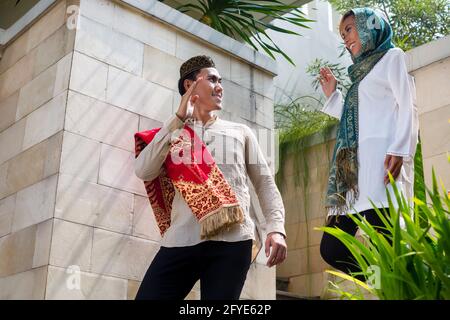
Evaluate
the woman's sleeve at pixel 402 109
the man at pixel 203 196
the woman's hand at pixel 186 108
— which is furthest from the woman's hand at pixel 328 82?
the woman's hand at pixel 186 108

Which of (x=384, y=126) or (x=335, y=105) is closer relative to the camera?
(x=384, y=126)

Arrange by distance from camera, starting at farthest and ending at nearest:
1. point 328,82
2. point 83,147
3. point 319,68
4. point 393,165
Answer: point 319,68 < point 328,82 < point 83,147 < point 393,165

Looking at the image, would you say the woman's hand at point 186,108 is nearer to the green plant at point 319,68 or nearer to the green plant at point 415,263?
the green plant at point 415,263

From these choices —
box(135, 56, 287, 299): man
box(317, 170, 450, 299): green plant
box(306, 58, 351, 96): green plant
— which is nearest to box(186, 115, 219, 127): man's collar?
box(135, 56, 287, 299): man

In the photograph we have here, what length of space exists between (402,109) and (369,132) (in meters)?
0.17

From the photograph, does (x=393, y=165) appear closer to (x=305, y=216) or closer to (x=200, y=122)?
(x=200, y=122)

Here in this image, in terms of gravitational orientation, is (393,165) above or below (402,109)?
below

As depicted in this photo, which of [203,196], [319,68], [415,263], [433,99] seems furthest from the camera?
[319,68]

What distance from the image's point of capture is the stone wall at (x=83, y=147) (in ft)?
9.81

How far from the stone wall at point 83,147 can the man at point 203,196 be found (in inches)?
12.6

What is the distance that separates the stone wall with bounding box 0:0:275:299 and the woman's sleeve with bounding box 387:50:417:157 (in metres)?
1.15

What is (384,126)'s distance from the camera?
114 inches

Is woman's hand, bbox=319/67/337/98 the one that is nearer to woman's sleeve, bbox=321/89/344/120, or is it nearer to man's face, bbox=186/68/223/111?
woman's sleeve, bbox=321/89/344/120

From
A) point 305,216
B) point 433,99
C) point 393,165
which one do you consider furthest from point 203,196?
point 305,216
